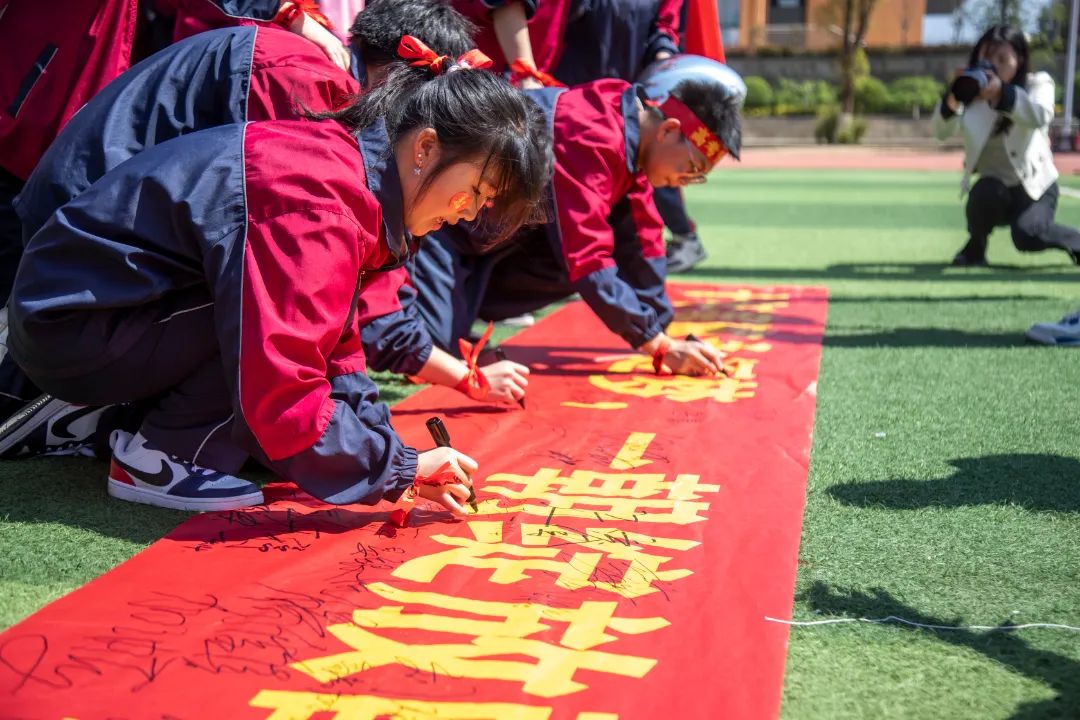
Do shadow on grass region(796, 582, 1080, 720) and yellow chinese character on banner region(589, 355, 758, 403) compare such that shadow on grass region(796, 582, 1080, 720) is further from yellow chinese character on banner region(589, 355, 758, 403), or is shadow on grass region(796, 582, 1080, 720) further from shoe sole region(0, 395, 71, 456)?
shoe sole region(0, 395, 71, 456)

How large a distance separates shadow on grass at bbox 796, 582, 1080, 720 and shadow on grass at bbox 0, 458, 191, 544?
1078 millimetres

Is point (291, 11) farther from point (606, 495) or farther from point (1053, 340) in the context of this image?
point (1053, 340)

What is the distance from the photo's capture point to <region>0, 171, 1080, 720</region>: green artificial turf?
4.65 feet

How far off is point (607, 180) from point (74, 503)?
1.62 m

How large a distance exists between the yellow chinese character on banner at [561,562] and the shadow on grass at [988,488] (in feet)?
1.46

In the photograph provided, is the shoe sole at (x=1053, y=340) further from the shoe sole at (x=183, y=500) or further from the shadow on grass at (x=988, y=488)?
the shoe sole at (x=183, y=500)

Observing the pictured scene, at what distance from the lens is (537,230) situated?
329cm

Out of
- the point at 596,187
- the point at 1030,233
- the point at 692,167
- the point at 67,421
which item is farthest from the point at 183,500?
the point at 1030,233

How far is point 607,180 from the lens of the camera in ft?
10.0

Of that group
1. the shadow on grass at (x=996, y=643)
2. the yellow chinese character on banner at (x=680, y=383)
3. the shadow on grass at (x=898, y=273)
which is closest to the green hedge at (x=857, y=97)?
the shadow on grass at (x=898, y=273)

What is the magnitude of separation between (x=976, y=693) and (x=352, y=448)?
3.17ft

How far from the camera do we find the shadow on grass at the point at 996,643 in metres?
1.34

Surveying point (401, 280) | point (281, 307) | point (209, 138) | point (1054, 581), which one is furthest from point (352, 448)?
point (1054, 581)

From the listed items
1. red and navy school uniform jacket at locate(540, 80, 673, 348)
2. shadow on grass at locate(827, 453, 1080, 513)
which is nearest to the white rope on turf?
shadow on grass at locate(827, 453, 1080, 513)
